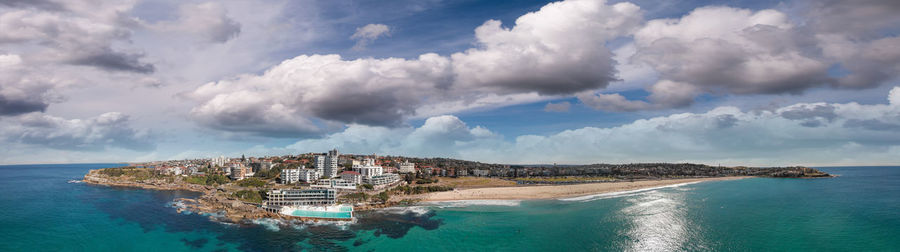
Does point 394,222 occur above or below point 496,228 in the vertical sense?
above

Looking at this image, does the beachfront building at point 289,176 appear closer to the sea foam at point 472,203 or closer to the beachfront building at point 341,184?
the beachfront building at point 341,184

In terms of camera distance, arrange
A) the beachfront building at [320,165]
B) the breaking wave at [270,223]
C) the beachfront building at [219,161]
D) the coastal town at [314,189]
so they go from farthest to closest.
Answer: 1. the beachfront building at [219,161]
2. the beachfront building at [320,165]
3. the coastal town at [314,189]
4. the breaking wave at [270,223]

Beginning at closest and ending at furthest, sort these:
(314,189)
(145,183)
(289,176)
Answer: (314,189), (289,176), (145,183)

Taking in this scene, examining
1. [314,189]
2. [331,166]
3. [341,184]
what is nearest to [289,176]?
[331,166]

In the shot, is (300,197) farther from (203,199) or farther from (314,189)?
(203,199)

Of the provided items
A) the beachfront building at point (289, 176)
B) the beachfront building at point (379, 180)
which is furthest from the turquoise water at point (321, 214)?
the beachfront building at point (289, 176)

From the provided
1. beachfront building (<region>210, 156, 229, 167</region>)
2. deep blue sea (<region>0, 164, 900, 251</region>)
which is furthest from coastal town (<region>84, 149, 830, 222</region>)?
beachfront building (<region>210, 156, 229, 167</region>)

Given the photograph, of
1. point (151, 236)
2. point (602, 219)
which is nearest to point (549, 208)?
point (602, 219)
